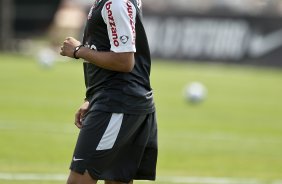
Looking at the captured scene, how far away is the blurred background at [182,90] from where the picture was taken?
37.3 feet

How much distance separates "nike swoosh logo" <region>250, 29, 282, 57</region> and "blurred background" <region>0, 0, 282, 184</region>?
0.04m

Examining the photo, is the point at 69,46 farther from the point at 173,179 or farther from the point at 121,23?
the point at 173,179

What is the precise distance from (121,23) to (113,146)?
2.93ft

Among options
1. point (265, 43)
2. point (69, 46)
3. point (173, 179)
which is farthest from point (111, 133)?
point (265, 43)

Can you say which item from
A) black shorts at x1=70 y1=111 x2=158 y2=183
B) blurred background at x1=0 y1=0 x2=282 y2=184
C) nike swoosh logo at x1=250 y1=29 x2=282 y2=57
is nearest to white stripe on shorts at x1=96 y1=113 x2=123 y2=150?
black shorts at x1=70 y1=111 x2=158 y2=183

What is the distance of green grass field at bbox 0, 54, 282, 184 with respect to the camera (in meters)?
11.2

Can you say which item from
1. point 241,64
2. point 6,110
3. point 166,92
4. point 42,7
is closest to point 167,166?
point 6,110

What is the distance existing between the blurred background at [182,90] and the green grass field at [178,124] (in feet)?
0.06

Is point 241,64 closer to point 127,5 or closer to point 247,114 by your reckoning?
point 247,114

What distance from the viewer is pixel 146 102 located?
6363mm

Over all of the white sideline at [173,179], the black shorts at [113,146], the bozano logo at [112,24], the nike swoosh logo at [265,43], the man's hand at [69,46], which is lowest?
the nike swoosh logo at [265,43]

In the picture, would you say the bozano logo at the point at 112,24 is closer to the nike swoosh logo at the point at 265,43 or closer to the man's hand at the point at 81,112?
the man's hand at the point at 81,112

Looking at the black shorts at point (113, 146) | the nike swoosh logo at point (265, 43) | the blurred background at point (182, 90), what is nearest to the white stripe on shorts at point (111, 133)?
the black shorts at point (113, 146)

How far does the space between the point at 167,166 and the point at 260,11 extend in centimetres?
2449
